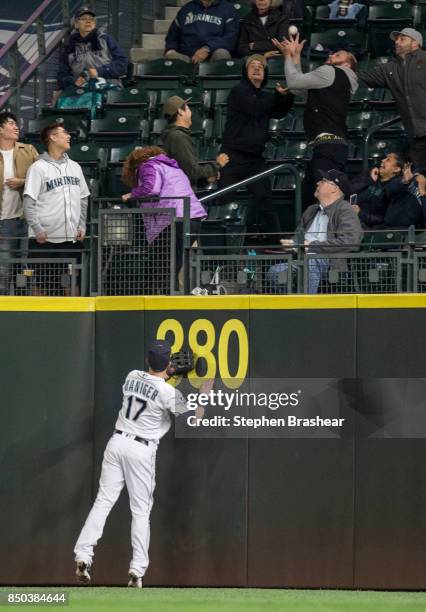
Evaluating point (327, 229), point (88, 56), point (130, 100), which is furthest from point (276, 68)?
point (327, 229)

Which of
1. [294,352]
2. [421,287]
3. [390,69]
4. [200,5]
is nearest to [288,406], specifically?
[294,352]

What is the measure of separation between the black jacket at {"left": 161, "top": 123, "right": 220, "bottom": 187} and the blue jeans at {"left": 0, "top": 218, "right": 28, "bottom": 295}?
143 cm

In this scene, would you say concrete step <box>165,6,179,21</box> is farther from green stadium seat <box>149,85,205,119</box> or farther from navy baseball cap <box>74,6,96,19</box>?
green stadium seat <box>149,85,205,119</box>

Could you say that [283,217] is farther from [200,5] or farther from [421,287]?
[200,5]

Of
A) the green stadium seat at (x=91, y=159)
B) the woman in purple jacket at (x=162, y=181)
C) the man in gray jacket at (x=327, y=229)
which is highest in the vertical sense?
the green stadium seat at (x=91, y=159)

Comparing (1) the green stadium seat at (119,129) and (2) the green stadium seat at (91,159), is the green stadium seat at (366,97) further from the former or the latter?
(2) the green stadium seat at (91,159)

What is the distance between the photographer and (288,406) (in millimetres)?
12984

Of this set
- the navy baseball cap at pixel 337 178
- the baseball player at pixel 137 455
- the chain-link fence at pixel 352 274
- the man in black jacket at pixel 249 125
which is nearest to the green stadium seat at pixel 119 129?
the man in black jacket at pixel 249 125

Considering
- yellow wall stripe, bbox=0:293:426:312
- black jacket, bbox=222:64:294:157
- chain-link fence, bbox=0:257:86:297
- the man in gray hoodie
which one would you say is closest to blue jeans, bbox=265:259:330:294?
yellow wall stripe, bbox=0:293:426:312

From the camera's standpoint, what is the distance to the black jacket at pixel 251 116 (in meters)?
14.5

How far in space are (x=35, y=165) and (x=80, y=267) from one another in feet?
3.21

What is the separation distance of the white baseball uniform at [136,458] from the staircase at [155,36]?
6864mm

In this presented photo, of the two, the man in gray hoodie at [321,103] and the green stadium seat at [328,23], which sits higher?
the green stadium seat at [328,23]

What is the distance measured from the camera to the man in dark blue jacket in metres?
17.4
